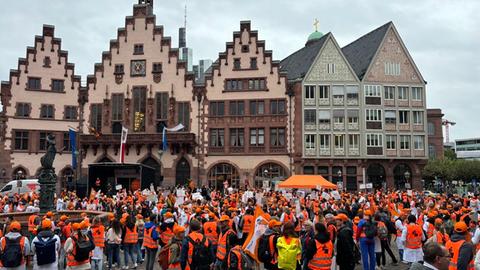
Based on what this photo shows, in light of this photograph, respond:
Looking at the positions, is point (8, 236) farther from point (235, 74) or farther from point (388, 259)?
point (235, 74)

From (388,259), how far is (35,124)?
42384 mm

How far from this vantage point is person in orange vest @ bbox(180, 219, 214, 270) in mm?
8586

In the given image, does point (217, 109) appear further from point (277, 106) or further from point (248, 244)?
point (248, 244)

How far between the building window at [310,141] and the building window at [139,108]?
57.4 ft

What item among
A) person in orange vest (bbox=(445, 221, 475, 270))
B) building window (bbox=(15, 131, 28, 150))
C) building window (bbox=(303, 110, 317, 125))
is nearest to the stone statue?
person in orange vest (bbox=(445, 221, 475, 270))

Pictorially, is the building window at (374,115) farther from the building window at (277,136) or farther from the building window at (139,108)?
the building window at (139,108)

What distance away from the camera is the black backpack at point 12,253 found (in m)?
9.33

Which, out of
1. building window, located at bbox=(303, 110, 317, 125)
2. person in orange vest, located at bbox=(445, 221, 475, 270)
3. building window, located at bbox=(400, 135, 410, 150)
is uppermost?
building window, located at bbox=(303, 110, 317, 125)

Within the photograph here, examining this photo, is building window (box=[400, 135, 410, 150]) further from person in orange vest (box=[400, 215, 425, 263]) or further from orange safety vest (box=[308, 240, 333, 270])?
orange safety vest (box=[308, 240, 333, 270])

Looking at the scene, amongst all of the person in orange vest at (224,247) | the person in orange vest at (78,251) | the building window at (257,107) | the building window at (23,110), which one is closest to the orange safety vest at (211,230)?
the person in orange vest at (224,247)

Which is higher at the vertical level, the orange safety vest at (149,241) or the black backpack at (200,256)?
the black backpack at (200,256)

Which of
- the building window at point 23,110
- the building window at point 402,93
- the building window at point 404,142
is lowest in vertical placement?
the building window at point 404,142

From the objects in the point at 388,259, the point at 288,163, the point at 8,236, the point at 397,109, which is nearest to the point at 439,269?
the point at 8,236

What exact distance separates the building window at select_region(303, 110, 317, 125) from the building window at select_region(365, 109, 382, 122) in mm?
5594
